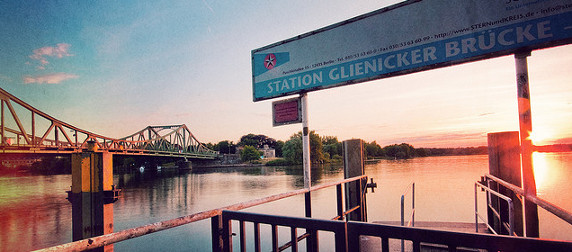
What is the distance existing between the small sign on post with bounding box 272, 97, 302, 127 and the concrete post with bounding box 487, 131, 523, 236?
2.76m

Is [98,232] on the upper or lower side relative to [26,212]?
upper

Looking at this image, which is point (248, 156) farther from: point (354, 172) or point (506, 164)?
point (506, 164)

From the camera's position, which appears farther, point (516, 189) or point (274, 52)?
point (274, 52)

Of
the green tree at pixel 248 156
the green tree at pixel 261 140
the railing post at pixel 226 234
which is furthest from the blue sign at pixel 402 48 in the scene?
the green tree at pixel 261 140

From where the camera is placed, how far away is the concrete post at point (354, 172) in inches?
214

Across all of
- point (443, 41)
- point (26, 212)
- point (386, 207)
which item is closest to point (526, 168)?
point (443, 41)

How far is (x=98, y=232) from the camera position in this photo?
558 centimetres

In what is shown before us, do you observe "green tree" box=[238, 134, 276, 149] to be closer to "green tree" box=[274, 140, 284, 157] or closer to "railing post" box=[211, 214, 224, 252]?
"green tree" box=[274, 140, 284, 157]

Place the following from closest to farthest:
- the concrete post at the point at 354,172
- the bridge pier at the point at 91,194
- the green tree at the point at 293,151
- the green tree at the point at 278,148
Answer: the concrete post at the point at 354,172 → the bridge pier at the point at 91,194 → the green tree at the point at 293,151 → the green tree at the point at 278,148

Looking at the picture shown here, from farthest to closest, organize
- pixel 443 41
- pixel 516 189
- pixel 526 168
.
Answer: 1. pixel 443 41
2. pixel 516 189
3. pixel 526 168

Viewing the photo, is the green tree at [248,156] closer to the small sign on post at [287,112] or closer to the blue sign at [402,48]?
the blue sign at [402,48]

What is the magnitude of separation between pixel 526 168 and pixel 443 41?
142cm

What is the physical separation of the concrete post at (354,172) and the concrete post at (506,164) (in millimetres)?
2053

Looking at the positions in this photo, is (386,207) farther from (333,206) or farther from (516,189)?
(516,189)
